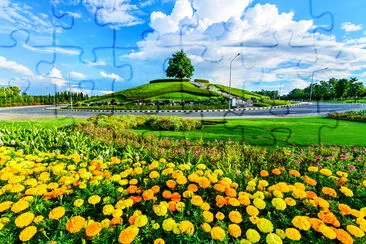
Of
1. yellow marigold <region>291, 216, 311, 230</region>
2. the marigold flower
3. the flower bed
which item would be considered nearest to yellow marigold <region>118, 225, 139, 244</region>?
the flower bed

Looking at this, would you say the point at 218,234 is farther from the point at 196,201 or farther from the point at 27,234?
the point at 27,234

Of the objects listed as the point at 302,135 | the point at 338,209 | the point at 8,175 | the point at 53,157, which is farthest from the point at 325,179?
the point at 302,135

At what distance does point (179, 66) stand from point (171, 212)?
61019mm

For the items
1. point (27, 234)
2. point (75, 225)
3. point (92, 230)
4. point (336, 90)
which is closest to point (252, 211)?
point (92, 230)

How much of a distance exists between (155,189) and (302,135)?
29.0 ft

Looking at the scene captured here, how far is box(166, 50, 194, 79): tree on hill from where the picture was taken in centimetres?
6122

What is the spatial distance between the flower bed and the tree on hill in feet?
197

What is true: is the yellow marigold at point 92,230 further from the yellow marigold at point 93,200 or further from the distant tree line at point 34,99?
the distant tree line at point 34,99

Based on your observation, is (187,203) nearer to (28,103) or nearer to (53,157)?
(53,157)

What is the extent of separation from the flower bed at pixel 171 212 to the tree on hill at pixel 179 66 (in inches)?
2368

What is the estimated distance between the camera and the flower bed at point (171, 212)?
6.33 ft

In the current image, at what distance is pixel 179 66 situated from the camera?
60.8 m

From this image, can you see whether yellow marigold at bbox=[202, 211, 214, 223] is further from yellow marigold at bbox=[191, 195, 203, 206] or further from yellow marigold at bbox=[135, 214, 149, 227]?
yellow marigold at bbox=[135, 214, 149, 227]

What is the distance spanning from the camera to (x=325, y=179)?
10.8 ft
